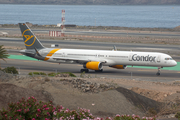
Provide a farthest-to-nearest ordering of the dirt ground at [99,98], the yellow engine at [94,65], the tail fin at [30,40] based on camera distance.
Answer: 1. the tail fin at [30,40]
2. the yellow engine at [94,65]
3. the dirt ground at [99,98]

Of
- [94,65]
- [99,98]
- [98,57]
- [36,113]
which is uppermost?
[98,57]

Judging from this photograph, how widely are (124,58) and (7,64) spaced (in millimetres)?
22119

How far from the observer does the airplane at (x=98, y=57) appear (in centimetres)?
4347

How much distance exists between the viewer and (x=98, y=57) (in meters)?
46.8

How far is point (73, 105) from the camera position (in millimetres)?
24812

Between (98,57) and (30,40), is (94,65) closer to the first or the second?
(98,57)

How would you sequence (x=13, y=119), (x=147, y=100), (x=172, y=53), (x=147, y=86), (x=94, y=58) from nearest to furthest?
(x=13, y=119)
(x=147, y=100)
(x=147, y=86)
(x=94, y=58)
(x=172, y=53)

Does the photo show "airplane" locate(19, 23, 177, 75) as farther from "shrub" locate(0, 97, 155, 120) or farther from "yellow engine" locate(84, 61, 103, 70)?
"shrub" locate(0, 97, 155, 120)

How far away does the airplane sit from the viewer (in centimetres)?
4347

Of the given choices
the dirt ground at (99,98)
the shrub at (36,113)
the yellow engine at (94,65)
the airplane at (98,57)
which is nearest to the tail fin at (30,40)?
the airplane at (98,57)

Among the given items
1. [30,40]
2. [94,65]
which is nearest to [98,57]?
[94,65]

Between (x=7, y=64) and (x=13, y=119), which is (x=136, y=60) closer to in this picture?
(x=7, y=64)

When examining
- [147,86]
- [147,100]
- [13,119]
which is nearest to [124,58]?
[147,86]

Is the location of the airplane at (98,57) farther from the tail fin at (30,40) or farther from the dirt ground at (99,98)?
the dirt ground at (99,98)
